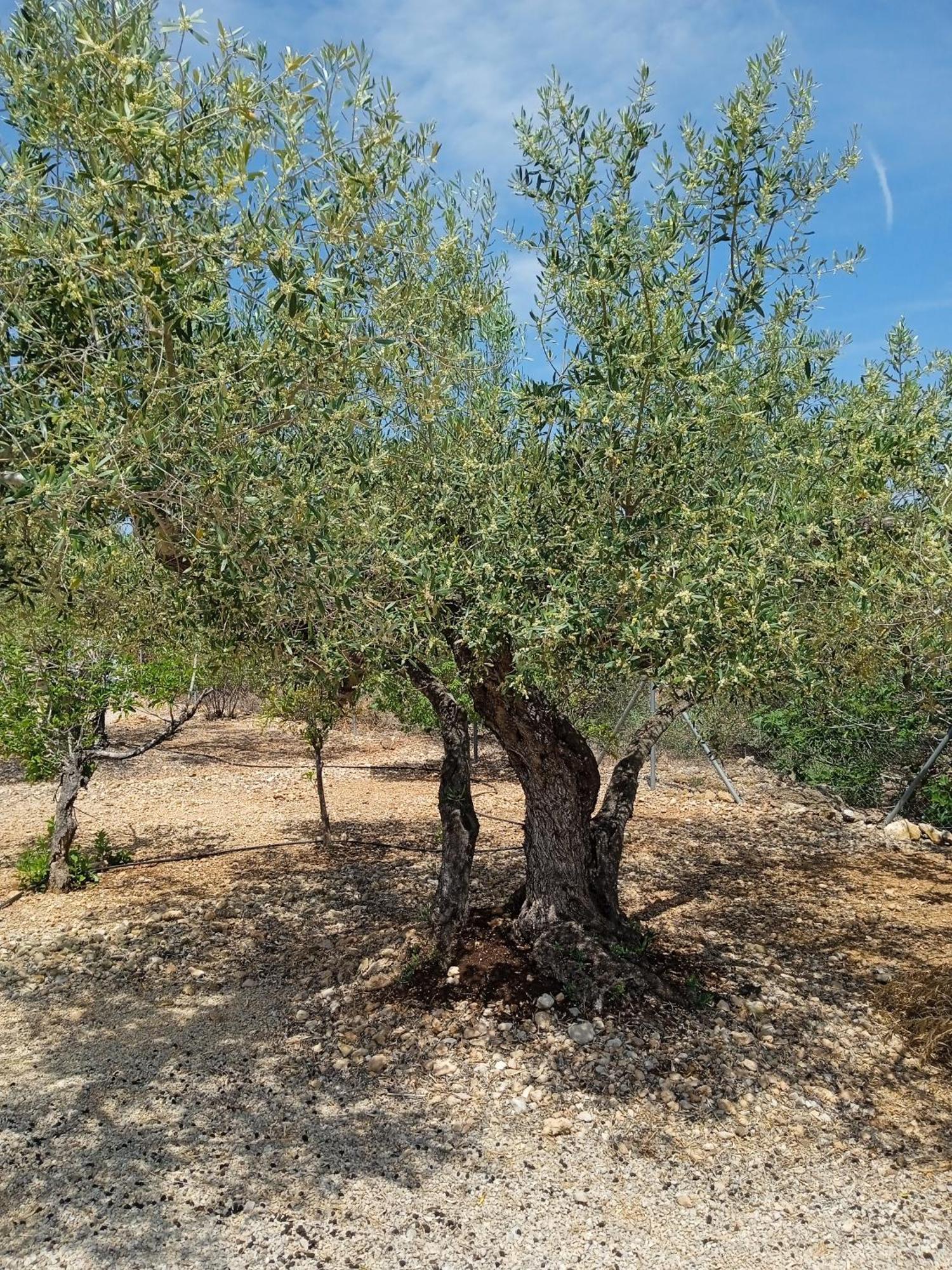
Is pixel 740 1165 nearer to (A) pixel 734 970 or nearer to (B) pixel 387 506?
(A) pixel 734 970

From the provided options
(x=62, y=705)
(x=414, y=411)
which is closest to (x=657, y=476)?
(x=414, y=411)

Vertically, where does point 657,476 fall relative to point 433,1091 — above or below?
above

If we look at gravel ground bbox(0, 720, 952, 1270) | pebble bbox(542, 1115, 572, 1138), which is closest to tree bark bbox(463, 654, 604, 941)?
gravel ground bbox(0, 720, 952, 1270)

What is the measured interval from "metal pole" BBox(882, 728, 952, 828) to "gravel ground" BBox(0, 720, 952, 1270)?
2013 mm

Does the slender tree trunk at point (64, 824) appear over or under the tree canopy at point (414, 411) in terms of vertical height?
under

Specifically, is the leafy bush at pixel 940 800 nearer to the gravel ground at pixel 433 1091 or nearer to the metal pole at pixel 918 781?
the metal pole at pixel 918 781

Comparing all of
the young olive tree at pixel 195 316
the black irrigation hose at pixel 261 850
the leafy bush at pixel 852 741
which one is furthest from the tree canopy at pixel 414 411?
the leafy bush at pixel 852 741

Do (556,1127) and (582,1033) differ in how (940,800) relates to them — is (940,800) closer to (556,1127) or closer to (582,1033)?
(582,1033)

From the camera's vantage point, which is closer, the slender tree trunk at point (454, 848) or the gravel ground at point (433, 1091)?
the gravel ground at point (433, 1091)

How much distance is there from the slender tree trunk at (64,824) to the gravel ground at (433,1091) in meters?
0.25

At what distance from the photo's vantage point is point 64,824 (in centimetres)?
1074

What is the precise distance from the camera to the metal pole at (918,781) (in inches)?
514

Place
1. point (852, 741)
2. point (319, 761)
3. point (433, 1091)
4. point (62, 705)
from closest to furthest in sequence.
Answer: point (433, 1091)
point (62, 705)
point (319, 761)
point (852, 741)

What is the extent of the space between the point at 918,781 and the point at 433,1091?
32.0ft
